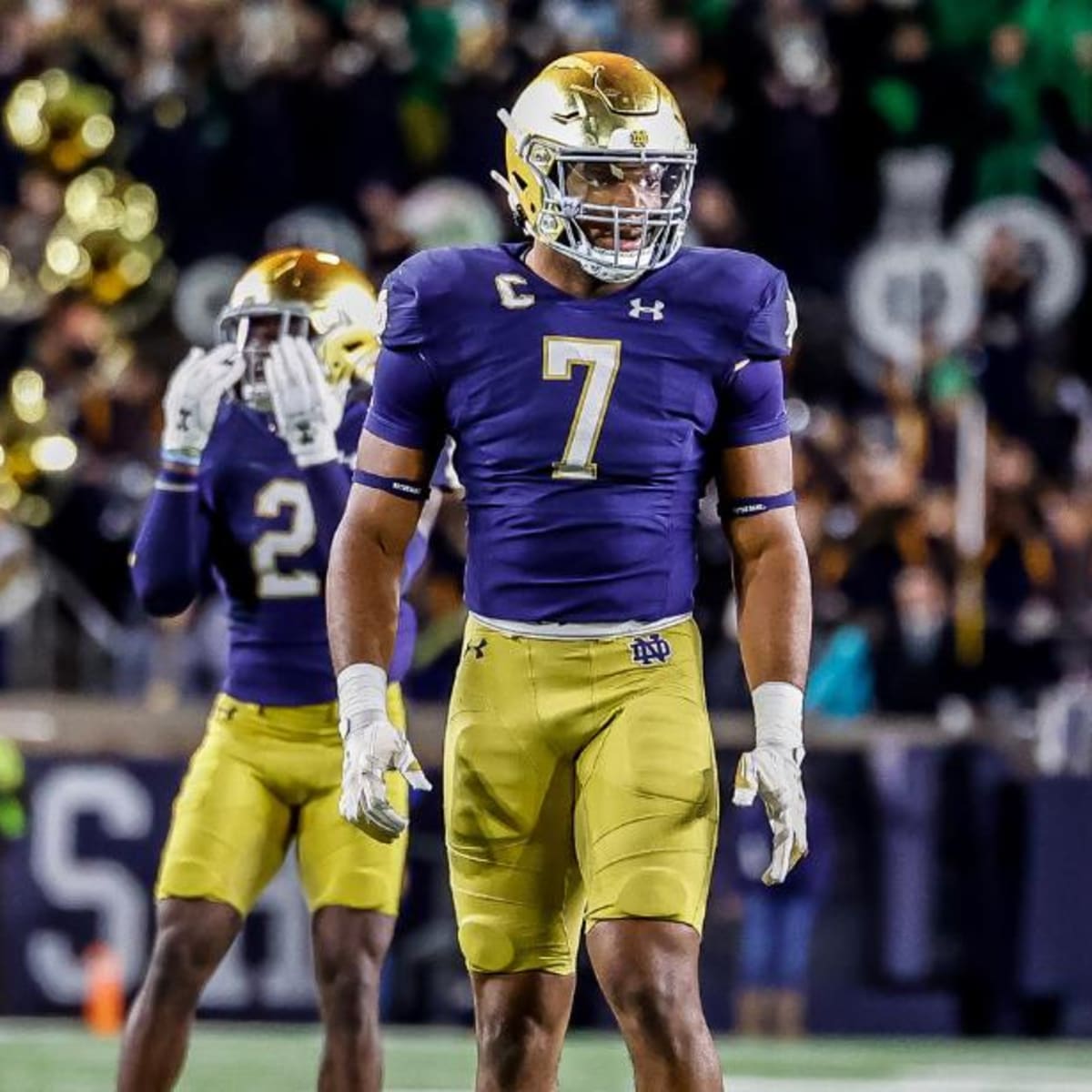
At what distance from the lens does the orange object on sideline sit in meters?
9.70

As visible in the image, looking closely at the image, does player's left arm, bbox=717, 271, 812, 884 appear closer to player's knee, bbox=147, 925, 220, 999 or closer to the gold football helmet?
the gold football helmet

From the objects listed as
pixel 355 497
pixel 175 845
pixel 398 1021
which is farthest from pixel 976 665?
pixel 355 497

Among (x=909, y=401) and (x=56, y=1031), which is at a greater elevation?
(x=909, y=401)

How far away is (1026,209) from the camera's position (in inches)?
490

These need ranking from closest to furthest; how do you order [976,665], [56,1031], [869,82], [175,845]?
→ [175,845]
[56,1031]
[976,665]
[869,82]

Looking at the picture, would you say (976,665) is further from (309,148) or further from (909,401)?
(309,148)

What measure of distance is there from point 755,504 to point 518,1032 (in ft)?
3.01

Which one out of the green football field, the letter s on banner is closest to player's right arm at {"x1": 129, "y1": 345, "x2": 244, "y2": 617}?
the green football field

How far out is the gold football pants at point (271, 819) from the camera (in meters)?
5.72

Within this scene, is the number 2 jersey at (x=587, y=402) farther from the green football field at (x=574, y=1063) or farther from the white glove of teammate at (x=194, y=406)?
the green football field at (x=574, y=1063)

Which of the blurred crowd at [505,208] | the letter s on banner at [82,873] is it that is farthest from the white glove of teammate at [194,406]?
the blurred crowd at [505,208]

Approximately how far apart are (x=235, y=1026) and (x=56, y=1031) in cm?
60

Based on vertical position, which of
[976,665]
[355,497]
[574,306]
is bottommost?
[976,665]

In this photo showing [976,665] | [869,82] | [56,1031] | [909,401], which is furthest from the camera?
[869,82]
